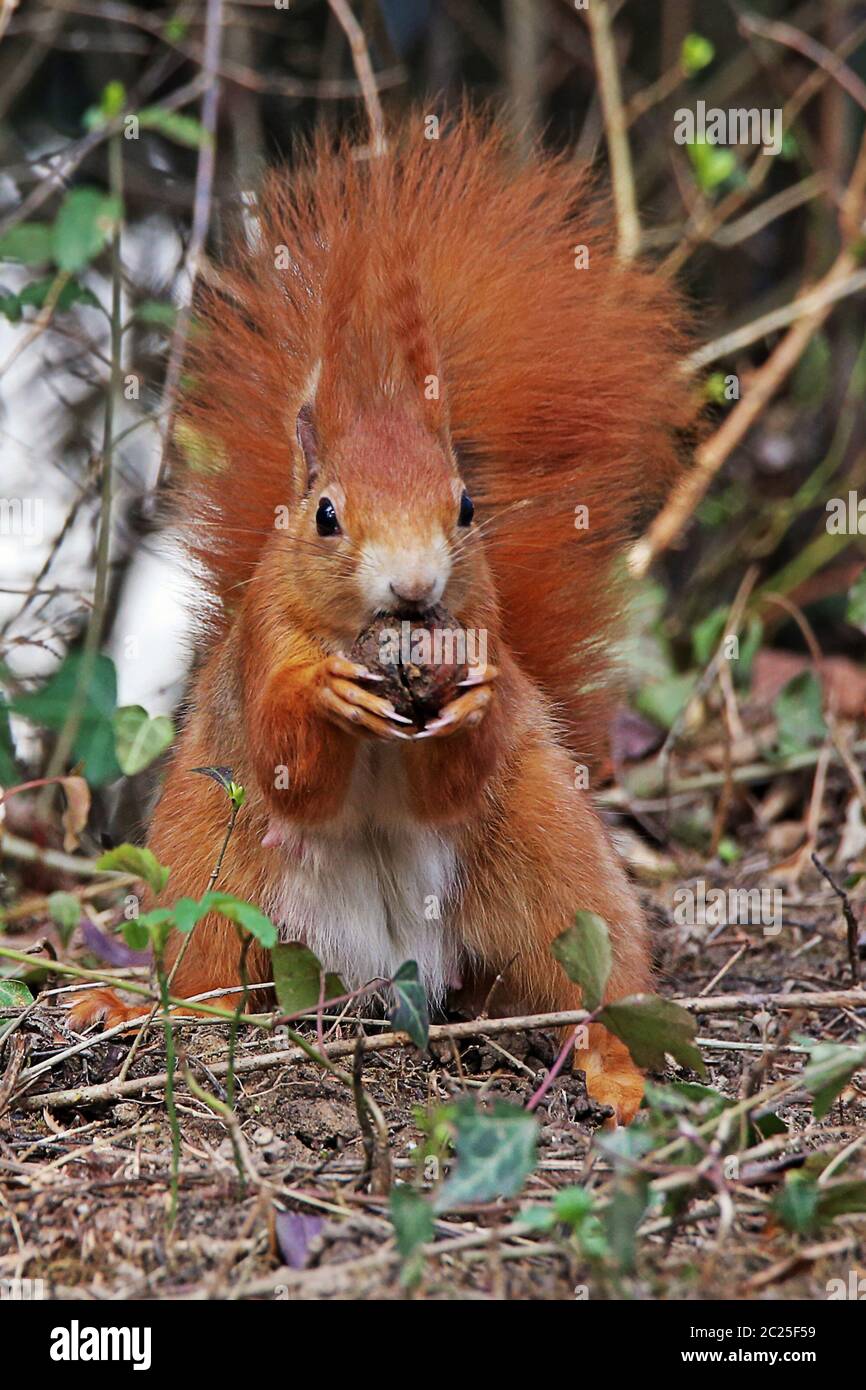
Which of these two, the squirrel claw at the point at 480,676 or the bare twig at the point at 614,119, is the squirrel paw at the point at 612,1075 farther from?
the bare twig at the point at 614,119

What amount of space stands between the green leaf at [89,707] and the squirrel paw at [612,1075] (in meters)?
1.15

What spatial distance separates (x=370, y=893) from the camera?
248 centimetres

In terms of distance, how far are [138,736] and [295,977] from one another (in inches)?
38.1

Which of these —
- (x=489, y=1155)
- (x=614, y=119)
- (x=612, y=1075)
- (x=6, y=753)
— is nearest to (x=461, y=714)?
(x=612, y=1075)

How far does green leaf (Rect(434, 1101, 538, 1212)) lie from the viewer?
1550 millimetres

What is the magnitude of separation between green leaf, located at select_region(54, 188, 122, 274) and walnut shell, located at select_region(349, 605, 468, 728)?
3.96ft

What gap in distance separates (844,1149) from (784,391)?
139 inches

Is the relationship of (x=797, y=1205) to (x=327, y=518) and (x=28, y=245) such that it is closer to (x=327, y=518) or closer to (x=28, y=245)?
(x=327, y=518)

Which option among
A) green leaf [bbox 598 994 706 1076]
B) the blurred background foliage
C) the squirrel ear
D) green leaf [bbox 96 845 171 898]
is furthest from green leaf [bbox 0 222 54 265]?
green leaf [bbox 598 994 706 1076]

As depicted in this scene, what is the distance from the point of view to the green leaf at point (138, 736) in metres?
2.81

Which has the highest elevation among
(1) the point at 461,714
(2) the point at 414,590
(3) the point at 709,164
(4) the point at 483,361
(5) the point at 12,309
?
(3) the point at 709,164

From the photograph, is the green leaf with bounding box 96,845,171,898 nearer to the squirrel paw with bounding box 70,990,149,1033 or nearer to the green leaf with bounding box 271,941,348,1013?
the green leaf with bounding box 271,941,348,1013

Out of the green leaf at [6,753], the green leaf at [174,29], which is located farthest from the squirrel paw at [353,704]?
the green leaf at [174,29]

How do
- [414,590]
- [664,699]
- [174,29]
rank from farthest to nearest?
[664,699] → [174,29] → [414,590]
